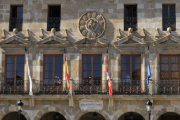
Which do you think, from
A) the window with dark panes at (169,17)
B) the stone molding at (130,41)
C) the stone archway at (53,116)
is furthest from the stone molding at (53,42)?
the window with dark panes at (169,17)

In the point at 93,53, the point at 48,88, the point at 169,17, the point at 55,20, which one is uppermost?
the point at 169,17

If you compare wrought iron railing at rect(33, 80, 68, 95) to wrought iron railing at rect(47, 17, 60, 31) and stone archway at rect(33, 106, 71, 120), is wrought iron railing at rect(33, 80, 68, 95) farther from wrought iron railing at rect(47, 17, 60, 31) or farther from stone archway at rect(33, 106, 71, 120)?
wrought iron railing at rect(47, 17, 60, 31)

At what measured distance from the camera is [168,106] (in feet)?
83.9

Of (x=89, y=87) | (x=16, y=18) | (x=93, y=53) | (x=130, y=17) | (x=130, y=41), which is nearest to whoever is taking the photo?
(x=89, y=87)

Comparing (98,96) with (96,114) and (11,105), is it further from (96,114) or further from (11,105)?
(11,105)

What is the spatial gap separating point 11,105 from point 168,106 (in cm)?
897

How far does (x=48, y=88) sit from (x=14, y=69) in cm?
243

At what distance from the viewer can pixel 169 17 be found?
26.6 m

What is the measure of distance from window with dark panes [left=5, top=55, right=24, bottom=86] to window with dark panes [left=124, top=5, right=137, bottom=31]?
6.50 meters

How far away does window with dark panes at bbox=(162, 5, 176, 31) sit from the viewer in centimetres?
2652

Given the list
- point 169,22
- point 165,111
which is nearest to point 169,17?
point 169,22

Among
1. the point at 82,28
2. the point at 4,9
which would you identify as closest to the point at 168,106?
the point at 82,28

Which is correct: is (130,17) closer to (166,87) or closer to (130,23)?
(130,23)

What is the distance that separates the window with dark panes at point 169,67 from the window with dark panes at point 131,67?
4.33ft
